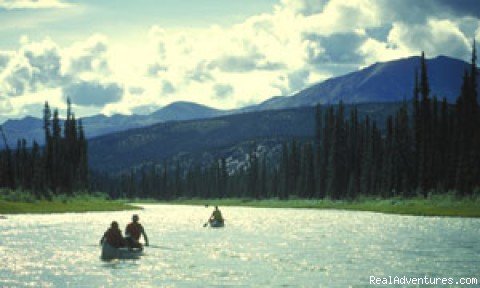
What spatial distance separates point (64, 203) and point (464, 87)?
72.4m

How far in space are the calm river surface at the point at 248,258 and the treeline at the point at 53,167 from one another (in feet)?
267

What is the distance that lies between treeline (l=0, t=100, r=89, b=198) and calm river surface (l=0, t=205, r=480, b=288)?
81343mm

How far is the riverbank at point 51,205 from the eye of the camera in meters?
106

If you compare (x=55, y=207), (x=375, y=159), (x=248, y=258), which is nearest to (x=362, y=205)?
(x=375, y=159)

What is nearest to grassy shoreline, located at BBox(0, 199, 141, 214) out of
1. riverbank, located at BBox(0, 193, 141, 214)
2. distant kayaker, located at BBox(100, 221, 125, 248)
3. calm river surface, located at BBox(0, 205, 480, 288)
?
riverbank, located at BBox(0, 193, 141, 214)

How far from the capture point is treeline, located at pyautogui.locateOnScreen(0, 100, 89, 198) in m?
146

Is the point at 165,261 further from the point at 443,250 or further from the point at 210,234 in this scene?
the point at 210,234

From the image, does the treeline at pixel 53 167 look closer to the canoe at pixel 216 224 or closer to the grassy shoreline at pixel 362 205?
the grassy shoreline at pixel 362 205

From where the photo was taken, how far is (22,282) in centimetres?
3375

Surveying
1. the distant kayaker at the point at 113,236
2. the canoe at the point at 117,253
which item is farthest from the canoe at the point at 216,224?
the distant kayaker at the point at 113,236

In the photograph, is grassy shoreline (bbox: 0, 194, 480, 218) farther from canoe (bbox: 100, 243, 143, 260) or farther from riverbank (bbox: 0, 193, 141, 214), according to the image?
canoe (bbox: 100, 243, 143, 260)

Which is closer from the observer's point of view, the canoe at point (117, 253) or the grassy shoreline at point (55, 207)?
the canoe at point (117, 253)

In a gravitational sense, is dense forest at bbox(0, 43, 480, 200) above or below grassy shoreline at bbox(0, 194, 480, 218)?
above

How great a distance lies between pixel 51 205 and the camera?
393ft
